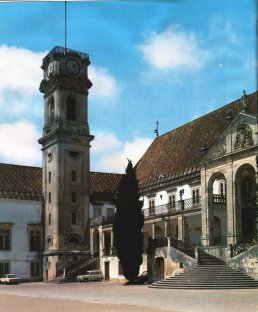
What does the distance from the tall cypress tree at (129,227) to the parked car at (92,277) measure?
8.12m

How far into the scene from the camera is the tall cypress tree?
39.1m

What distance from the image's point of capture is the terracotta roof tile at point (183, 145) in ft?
154

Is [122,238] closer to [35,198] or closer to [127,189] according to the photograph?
[127,189]

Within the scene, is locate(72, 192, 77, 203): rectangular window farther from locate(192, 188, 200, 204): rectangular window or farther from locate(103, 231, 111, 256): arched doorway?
locate(192, 188, 200, 204): rectangular window

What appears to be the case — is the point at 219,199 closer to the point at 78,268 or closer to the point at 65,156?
the point at 78,268

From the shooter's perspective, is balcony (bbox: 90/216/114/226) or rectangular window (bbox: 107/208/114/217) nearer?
balcony (bbox: 90/216/114/226)

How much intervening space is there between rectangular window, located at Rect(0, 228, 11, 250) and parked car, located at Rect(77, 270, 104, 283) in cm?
1036

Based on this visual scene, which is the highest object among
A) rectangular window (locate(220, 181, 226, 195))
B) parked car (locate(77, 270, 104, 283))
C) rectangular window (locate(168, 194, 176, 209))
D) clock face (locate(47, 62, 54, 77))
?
clock face (locate(47, 62, 54, 77))

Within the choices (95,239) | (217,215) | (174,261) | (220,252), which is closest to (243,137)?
(217,215)

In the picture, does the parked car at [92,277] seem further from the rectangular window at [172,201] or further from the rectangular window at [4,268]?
the rectangular window at [4,268]

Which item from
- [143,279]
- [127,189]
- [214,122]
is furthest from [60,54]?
[143,279]

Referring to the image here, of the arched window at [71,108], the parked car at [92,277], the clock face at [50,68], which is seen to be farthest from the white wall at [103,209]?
the clock face at [50,68]

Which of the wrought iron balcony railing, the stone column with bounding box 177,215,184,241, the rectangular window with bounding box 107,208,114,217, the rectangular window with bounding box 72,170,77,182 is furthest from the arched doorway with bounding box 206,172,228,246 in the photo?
the rectangular window with bounding box 107,208,114,217

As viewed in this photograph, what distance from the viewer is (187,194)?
1844 inches
